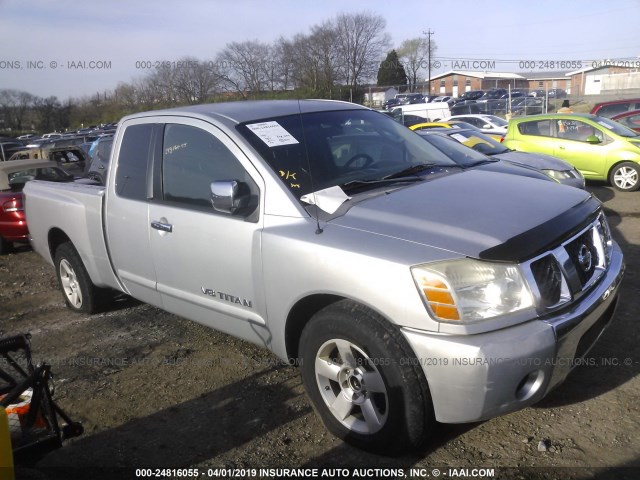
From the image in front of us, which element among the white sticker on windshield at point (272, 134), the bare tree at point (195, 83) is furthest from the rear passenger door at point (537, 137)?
the white sticker on windshield at point (272, 134)

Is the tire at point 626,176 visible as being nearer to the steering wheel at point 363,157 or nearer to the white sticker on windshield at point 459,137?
the white sticker on windshield at point 459,137

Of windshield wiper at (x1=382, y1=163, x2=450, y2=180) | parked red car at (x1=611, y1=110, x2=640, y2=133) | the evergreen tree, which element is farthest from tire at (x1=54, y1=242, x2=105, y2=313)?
the evergreen tree

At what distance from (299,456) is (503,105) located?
116 ft

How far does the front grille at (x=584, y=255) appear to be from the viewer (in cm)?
292

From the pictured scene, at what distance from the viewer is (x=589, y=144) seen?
1099 centimetres

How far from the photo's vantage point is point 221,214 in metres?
3.50

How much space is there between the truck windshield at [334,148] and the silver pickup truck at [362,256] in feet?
0.04

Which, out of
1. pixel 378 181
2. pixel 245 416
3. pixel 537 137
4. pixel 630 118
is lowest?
pixel 245 416

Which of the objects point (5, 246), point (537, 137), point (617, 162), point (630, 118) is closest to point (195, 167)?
point (5, 246)

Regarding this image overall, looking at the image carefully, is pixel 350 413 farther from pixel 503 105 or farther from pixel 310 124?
pixel 503 105

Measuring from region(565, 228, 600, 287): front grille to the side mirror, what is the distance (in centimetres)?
179

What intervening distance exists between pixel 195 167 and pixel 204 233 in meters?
0.52

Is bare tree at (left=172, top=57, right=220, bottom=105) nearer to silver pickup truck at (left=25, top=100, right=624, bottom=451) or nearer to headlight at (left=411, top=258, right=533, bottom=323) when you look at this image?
silver pickup truck at (left=25, top=100, right=624, bottom=451)

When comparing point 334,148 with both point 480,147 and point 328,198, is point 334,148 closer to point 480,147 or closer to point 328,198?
point 328,198
